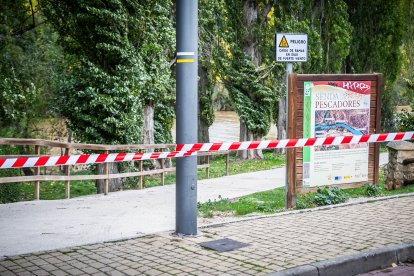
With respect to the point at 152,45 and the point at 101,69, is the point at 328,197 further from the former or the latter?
the point at 152,45

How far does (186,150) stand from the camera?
691 cm

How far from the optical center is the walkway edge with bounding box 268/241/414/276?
5574 millimetres

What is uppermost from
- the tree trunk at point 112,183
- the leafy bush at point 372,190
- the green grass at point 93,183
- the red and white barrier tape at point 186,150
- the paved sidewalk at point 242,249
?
the red and white barrier tape at point 186,150

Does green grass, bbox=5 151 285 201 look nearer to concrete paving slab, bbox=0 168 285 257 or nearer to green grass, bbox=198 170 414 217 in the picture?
concrete paving slab, bbox=0 168 285 257

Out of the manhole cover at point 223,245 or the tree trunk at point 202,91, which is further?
the tree trunk at point 202,91

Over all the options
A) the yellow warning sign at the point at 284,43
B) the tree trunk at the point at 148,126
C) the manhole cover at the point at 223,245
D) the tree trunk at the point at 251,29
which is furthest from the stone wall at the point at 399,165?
the tree trunk at the point at 251,29

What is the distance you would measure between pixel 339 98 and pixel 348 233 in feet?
11.4

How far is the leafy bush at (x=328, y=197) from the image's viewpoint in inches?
375

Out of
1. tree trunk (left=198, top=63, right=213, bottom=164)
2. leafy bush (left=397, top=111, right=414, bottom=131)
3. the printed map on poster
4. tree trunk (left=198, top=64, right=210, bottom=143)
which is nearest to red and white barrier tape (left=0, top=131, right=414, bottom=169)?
the printed map on poster

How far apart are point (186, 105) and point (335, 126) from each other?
3.97m

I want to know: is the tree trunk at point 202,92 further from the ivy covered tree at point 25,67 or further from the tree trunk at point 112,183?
the tree trunk at point 112,183

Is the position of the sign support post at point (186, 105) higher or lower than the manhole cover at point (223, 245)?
higher

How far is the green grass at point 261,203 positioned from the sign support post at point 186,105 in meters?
1.85

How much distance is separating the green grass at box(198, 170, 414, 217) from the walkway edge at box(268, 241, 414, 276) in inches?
114
